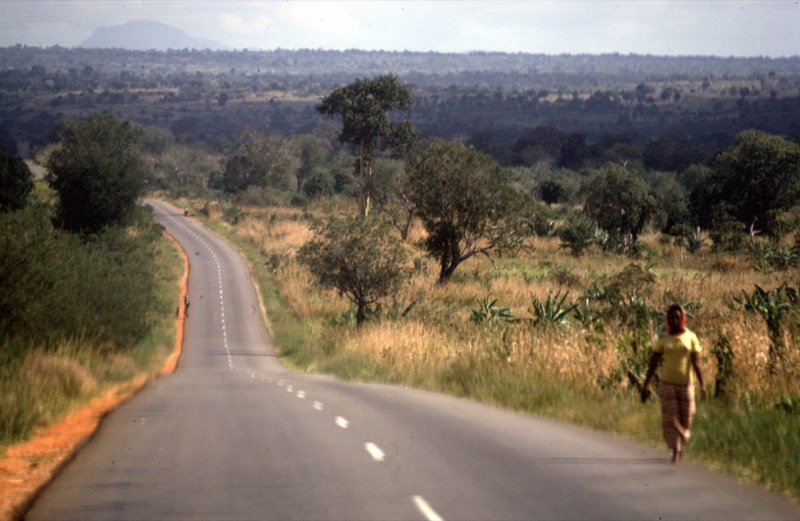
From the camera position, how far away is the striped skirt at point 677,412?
31.0 ft

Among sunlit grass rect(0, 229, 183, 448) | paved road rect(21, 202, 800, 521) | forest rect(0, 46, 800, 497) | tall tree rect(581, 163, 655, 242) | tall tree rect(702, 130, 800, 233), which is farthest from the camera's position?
tall tree rect(581, 163, 655, 242)

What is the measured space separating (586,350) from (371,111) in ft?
212

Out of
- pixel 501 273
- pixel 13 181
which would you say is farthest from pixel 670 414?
pixel 13 181

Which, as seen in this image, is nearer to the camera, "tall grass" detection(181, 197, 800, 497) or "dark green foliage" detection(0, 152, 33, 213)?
"tall grass" detection(181, 197, 800, 497)

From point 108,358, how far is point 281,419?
1684cm

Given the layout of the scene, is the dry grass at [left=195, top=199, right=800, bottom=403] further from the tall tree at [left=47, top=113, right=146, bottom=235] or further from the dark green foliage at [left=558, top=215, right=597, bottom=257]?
the tall tree at [left=47, top=113, right=146, bottom=235]

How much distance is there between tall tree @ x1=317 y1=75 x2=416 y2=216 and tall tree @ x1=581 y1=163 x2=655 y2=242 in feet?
76.1

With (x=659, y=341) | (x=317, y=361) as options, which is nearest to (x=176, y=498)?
(x=659, y=341)

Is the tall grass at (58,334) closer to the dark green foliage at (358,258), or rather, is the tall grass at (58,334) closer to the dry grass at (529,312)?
the dry grass at (529,312)

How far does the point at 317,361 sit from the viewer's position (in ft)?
115

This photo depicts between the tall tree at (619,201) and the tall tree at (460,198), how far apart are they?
50.2ft

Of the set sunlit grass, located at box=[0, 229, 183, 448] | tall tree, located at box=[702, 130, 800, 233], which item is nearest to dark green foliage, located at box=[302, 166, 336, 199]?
tall tree, located at box=[702, 130, 800, 233]

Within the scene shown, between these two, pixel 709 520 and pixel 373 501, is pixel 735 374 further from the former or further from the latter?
pixel 373 501

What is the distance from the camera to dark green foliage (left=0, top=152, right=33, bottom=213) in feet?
210
